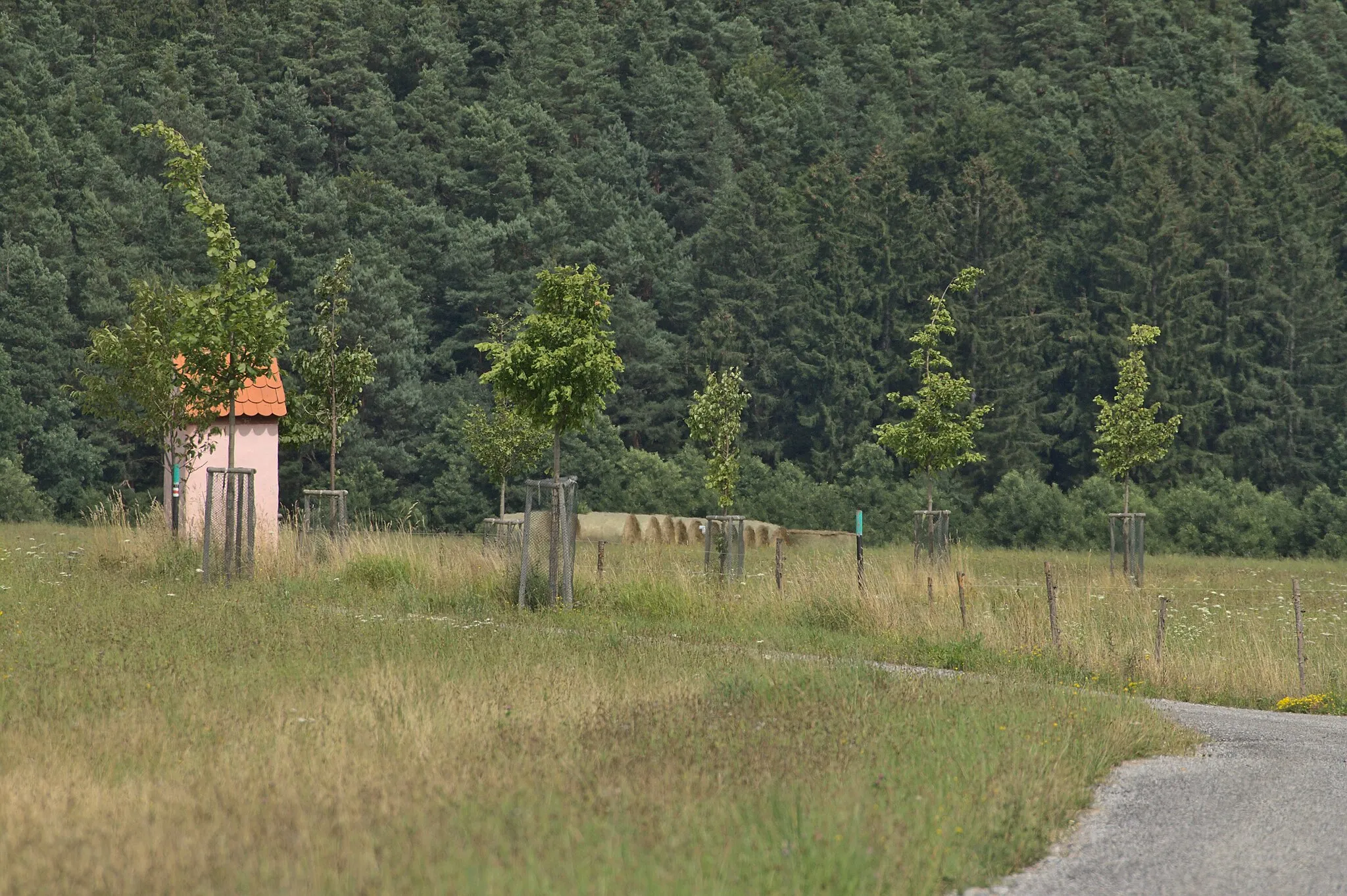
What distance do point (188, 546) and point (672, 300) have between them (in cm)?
5631

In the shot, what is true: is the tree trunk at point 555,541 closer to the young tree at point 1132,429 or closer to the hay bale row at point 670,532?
the young tree at point 1132,429

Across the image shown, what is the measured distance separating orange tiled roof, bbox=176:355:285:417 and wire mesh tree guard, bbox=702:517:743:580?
1030 cm

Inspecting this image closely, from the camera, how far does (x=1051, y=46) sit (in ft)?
301

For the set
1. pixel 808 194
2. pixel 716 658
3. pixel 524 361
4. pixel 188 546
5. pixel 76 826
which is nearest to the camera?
pixel 76 826

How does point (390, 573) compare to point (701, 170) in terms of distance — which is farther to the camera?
point (701, 170)

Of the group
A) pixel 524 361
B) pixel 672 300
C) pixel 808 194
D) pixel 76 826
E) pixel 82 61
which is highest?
pixel 82 61

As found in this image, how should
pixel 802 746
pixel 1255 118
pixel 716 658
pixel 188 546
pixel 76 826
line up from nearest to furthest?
pixel 76 826
pixel 802 746
pixel 716 658
pixel 188 546
pixel 1255 118

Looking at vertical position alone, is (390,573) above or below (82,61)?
below

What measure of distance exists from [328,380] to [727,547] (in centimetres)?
1050

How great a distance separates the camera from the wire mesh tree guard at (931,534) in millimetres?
34000

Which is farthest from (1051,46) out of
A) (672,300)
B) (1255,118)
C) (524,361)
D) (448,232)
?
(524,361)

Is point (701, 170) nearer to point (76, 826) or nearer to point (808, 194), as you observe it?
point (808, 194)

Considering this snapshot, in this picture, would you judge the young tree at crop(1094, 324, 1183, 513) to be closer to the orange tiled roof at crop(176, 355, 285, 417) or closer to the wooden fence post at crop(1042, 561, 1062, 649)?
the orange tiled roof at crop(176, 355, 285, 417)

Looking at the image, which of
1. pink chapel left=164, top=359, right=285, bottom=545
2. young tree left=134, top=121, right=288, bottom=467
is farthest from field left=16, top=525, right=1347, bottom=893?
pink chapel left=164, top=359, right=285, bottom=545
